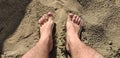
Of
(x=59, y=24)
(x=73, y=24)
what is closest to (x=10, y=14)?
(x=59, y=24)

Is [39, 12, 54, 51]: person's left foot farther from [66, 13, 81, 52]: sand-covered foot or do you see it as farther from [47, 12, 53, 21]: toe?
[66, 13, 81, 52]: sand-covered foot

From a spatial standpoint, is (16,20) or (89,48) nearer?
(89,48)

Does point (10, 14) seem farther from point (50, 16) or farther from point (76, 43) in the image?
point (76, 43)

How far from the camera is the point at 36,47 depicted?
2400 millimetres

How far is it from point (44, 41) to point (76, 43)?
0.91 feet

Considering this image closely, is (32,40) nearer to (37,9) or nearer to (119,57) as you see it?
(37,9)

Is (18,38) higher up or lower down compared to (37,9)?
lower down

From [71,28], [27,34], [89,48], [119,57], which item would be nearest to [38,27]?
[27,34]

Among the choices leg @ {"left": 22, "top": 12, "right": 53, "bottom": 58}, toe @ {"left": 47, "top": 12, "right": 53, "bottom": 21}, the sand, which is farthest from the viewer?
toe @ {"left": 47, "top": 12, "right": 53, "bottom": 21}

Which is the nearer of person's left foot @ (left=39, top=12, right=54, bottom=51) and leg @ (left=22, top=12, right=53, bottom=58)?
leg @ (left=22, top=12, right=53, bottom=58)

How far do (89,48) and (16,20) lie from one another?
0.72 metres

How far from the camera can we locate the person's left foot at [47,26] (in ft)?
8.16

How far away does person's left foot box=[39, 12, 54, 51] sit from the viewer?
8.16 ft

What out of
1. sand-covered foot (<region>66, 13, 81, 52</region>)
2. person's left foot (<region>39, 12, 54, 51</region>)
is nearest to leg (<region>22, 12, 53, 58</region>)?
person's left foot (<region>39, 12, 54, 51</region>)
